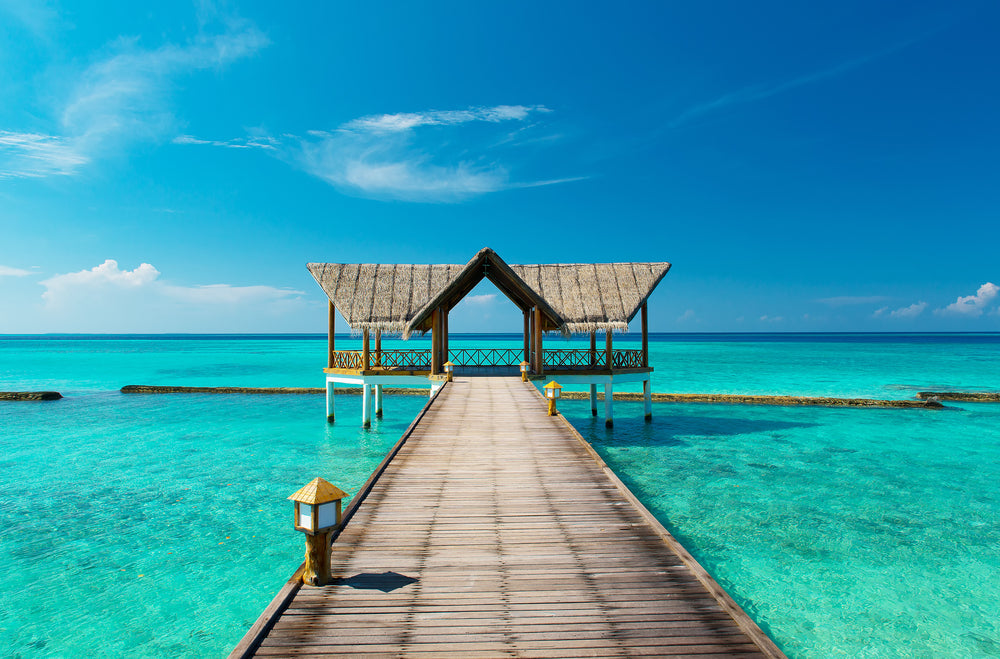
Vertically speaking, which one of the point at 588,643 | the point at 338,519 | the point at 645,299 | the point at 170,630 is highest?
the point at 645,299

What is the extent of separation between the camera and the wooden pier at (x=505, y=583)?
343 cm

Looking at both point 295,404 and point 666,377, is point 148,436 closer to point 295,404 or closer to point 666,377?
point 295,404

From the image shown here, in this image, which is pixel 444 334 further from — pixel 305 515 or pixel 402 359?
pixel 305 515

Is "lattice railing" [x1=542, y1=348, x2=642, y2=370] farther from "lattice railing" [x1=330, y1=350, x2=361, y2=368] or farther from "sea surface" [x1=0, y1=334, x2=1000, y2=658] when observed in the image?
"lattice railing" [x1=330, y1=350, x2=361, y2=368]

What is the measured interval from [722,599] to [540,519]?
7.14 ft

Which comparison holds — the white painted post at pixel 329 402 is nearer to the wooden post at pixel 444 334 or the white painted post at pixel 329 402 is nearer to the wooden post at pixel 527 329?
the wooden post at pixel 444 334

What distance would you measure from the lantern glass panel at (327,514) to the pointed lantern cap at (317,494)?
49mm

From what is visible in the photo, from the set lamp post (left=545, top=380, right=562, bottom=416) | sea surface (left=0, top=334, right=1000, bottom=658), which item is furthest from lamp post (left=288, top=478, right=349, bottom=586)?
lamp post (left=545, top=380, right=562, bottom=416)

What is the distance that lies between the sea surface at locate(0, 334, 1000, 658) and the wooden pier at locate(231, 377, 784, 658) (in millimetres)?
2688

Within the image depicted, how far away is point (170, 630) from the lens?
6.20 meters

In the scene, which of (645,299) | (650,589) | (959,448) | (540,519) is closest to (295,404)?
(645,299)

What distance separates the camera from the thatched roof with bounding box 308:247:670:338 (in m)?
16.6

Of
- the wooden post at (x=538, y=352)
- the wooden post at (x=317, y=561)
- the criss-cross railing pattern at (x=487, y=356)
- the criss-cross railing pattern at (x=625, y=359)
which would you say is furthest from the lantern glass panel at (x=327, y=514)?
the criss-cross railing pattern at (x=625, y=359)

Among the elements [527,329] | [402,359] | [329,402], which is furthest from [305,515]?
[329,402]
